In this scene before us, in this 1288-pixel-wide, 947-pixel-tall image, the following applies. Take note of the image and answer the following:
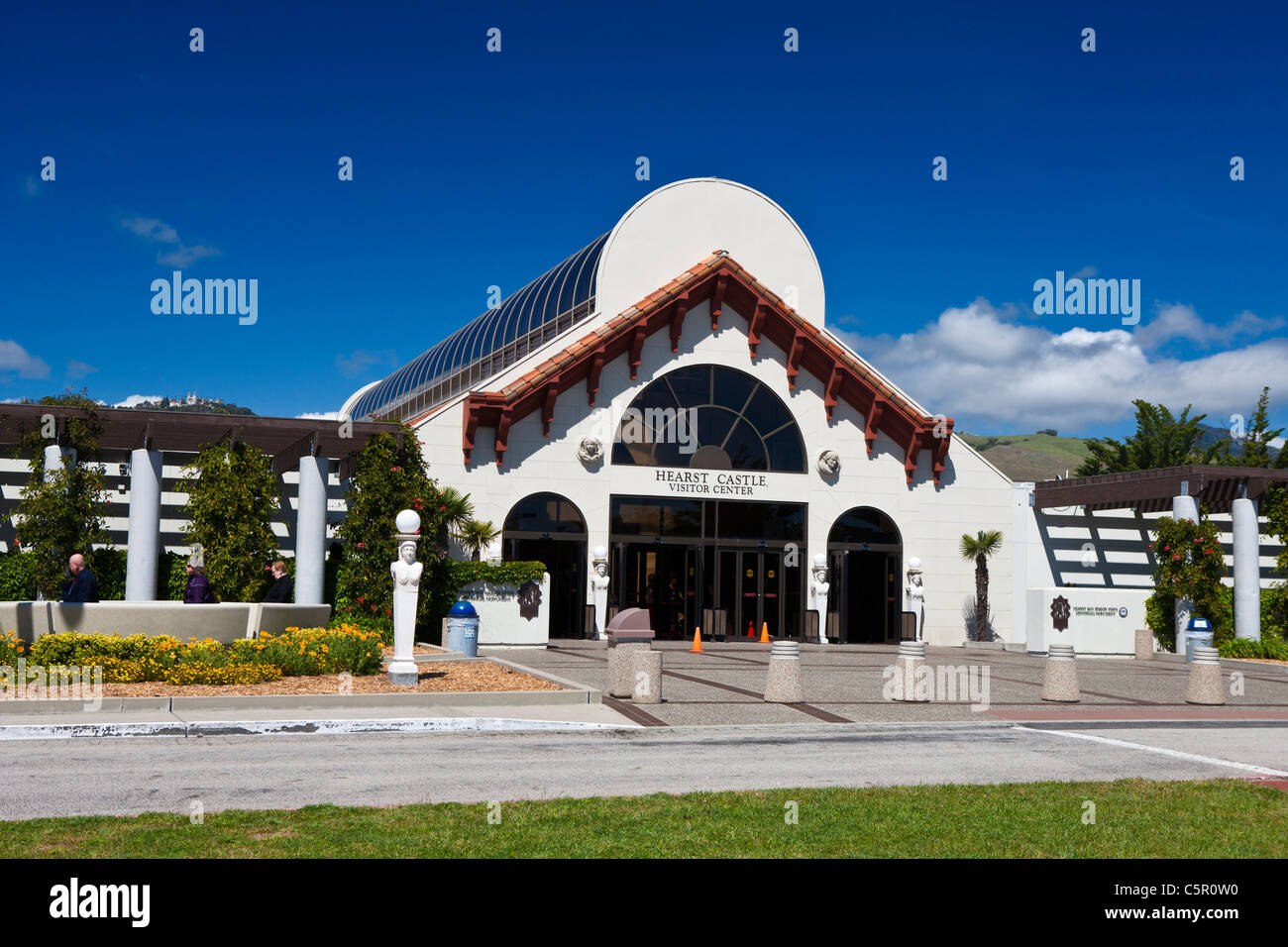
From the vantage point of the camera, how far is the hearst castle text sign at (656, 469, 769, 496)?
3341cm

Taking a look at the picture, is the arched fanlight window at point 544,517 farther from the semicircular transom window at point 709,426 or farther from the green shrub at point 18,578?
the green shrub at point 18,578

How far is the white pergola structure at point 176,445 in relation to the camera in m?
25.4

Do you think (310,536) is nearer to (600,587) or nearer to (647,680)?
(600,587)

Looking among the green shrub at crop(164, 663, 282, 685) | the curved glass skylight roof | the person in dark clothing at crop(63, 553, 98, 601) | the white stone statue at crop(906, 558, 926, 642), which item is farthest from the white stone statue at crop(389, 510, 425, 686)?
the white stone statue at crop(906, 558, 926, 642)

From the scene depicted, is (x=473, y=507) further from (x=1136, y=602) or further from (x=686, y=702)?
(x=1136, y=602)

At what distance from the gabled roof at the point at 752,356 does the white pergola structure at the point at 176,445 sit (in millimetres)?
4657

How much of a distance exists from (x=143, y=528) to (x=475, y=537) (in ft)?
26.4

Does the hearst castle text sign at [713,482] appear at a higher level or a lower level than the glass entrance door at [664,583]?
higher

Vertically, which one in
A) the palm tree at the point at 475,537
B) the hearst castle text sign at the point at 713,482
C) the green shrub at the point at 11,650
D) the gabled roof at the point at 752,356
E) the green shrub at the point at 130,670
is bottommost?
the green shrub at the point at 130,670

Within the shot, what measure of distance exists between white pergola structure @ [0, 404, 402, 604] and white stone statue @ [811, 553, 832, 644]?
13.2 meters

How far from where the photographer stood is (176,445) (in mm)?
27578

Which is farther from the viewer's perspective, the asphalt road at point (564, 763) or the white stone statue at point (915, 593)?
→ the white stone statue at point (915, 593)

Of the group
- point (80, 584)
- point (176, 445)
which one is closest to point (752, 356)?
point (176, 445)

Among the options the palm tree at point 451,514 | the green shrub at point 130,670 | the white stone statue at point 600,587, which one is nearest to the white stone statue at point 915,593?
the white stone statue at point 600,587
